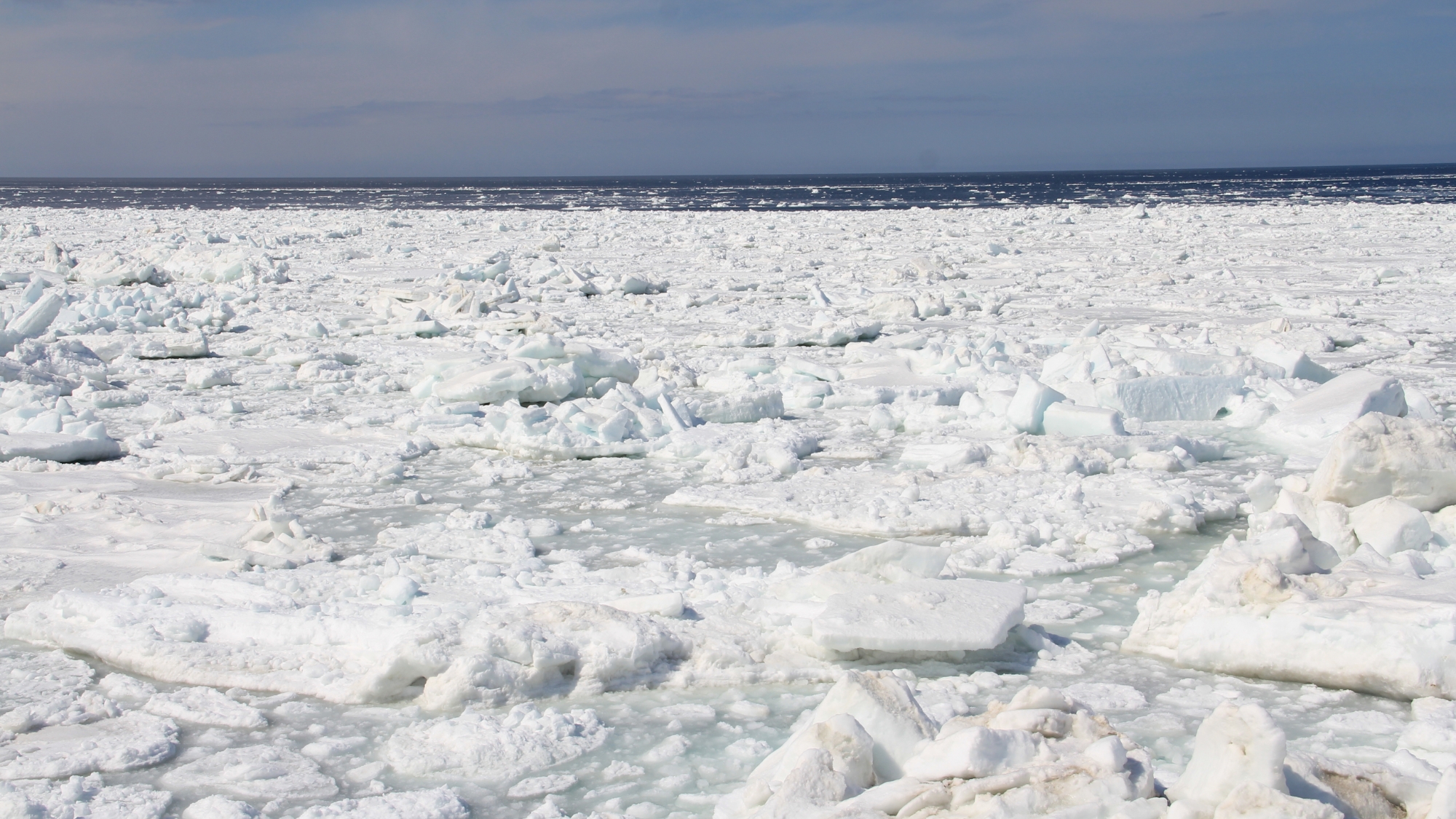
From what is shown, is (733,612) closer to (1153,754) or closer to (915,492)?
(1153,754)

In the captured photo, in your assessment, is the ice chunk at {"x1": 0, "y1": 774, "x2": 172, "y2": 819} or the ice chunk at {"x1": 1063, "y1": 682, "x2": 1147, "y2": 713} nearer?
the ice chunk at {"x1": 0, "y1": 774, "x2": 172, "y2": 819}

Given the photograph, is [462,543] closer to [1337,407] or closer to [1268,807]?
[1268,807]

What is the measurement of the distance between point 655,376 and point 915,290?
6160mm

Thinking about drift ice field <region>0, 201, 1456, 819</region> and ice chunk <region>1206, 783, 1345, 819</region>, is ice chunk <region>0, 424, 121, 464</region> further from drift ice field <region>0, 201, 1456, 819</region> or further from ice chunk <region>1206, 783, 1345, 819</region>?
ice chunk <region>1206, 783, 1345, 819</region>

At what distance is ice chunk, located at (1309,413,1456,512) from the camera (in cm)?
360

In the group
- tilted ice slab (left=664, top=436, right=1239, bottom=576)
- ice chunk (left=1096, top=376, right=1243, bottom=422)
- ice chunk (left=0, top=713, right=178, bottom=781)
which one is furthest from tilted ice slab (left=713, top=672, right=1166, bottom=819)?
ice chunk (left=1096, top=376, right=1243, bottom=422)

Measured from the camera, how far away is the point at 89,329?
9.60 meters

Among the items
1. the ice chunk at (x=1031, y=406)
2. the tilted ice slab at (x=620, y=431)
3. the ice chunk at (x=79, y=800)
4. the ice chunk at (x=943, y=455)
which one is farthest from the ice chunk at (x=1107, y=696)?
the ice chunk at (x=1031, y=406)

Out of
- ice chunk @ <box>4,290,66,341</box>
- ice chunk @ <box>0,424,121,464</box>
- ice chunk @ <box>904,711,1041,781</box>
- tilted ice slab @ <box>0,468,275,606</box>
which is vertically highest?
ice chunk @ <box>4,290,66,341</box>

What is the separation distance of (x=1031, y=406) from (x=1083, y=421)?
0.94 feet

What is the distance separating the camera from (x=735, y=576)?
11.7 ft

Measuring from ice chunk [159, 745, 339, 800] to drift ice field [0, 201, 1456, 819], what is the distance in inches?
0.5

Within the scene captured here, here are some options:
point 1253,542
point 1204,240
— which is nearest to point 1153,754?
point 1253,542

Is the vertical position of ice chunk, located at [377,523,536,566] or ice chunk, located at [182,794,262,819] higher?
ice chunk, located at [377,523,536,566]
